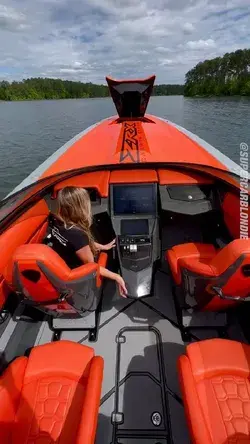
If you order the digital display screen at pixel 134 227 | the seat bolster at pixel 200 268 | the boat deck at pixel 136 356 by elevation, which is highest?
the seat bolster at pixel 200 268

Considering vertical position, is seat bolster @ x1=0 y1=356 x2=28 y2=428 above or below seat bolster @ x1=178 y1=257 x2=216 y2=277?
below

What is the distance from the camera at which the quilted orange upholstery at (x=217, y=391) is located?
4.73 ft

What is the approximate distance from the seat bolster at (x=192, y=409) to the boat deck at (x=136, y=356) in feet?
1.81

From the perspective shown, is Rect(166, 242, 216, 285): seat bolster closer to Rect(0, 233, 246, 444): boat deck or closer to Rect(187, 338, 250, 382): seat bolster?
Rect(0, 233, 246, 444): boat deck

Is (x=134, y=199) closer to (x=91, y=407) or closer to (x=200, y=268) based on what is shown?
(x=200, y=268)

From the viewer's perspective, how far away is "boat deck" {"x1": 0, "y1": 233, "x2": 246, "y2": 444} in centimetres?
190

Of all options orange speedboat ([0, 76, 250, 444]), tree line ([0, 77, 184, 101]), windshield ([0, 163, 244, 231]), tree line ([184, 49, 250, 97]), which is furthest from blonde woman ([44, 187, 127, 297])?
tree line ([0, 77, 184, 101])

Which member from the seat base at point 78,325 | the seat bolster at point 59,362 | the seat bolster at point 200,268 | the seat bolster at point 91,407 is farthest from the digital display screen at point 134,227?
the seat bolster at point 91,407

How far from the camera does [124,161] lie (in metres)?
3.28

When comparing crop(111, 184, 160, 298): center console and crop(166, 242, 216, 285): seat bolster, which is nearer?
crop(166, 242, 216, 285): seat bolster

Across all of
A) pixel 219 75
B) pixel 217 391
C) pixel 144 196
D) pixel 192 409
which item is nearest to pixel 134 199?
pixel 144 196

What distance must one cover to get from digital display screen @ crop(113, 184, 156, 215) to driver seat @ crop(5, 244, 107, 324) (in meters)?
1.13

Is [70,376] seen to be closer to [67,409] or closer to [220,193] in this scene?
[67,409]

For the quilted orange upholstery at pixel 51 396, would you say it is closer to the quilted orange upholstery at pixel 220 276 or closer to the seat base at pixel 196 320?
the quilted orange upholstery at pixel 220 276
